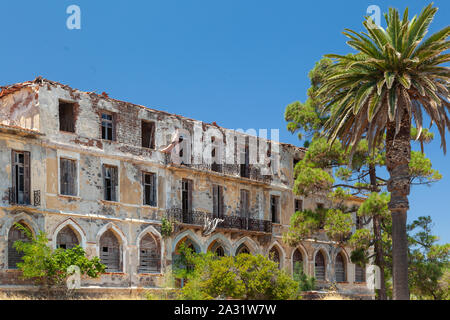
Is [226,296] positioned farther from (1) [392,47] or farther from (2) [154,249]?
(1) [392,47]

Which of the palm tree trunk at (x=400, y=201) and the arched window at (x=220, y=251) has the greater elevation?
the palm tree trunk at (x=400, y=201)

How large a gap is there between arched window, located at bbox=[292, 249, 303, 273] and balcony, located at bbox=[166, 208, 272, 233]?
137 inches

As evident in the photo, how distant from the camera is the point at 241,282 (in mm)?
29891

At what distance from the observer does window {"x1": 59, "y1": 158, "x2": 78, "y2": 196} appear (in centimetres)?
3453

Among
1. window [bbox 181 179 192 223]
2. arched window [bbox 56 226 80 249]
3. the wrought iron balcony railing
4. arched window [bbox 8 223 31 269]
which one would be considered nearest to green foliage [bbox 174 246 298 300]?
arched window [bbox 56 226 80 249]

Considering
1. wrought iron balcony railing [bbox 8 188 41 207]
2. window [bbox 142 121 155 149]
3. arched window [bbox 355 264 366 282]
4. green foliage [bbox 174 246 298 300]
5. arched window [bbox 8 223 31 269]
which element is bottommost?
arched window [bbox 355 264 366 282]

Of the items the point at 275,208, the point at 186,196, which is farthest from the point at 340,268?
the point at 186,196

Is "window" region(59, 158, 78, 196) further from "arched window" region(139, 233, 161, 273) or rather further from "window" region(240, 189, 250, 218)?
"window" region(240, 189, 250, 218)

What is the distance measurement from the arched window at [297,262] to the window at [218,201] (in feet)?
23.5

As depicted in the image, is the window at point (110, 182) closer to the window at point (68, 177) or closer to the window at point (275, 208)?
the window at point (68, 177)

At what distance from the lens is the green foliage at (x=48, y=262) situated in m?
31.1

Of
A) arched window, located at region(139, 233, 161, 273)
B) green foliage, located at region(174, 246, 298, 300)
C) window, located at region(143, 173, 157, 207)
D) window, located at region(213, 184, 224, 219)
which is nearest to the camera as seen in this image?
green foliage, located at region(174, 246, 298, 300)

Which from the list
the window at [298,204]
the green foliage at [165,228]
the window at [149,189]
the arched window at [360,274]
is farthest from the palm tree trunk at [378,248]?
the window at [149,189]

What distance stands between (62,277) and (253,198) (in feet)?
51.0
